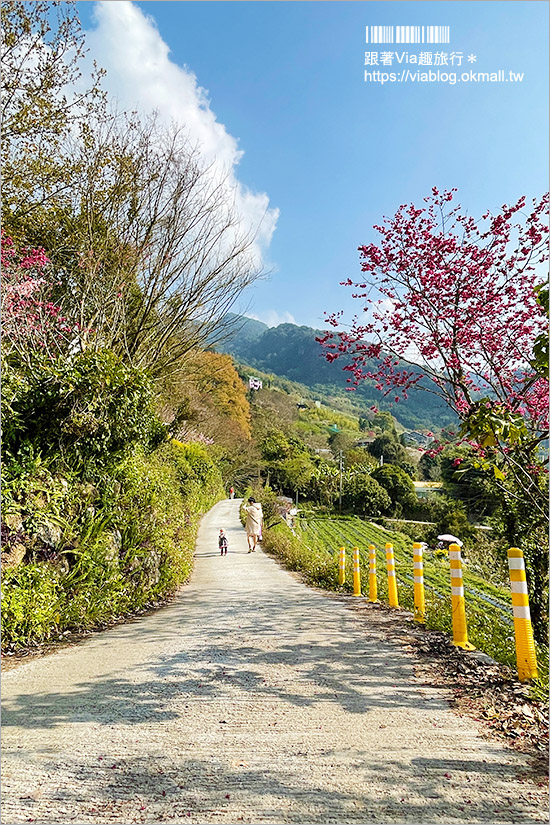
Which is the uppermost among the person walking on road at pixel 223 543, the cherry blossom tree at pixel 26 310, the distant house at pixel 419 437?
the cherry blossom tree at pixel 26 310

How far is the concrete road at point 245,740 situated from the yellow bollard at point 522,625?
63 cm

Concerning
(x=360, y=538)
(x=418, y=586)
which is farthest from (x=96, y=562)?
(x=360, y=538)

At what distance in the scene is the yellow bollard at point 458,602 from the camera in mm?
4004

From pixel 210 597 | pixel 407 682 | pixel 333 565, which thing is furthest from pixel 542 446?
pixel 333 565

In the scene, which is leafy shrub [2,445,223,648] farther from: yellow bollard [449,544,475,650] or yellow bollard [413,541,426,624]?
yellow bollard [449,544,475,650]

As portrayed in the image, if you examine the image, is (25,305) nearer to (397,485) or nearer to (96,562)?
(96,562)

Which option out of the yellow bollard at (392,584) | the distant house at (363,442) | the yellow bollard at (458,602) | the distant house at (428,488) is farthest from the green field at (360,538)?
the distant house at (363,442)

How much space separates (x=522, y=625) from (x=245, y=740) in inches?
72.2

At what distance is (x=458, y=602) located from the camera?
407 centimetres

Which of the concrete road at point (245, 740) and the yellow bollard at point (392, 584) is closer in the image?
the concrete road at point (245, 740)

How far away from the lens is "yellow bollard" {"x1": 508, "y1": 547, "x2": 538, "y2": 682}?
3207mm

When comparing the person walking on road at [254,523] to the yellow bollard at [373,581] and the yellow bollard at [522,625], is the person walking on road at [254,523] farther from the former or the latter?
the yellow bollard at [522,625]

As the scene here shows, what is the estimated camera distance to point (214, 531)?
19141 millimetres

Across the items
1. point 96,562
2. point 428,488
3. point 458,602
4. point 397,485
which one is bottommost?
point 458,602
